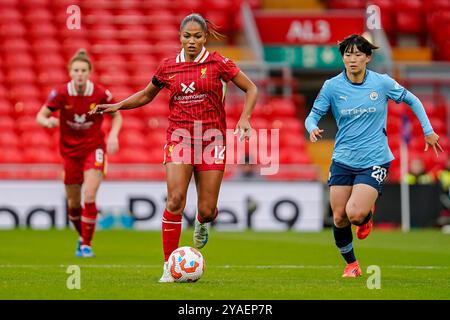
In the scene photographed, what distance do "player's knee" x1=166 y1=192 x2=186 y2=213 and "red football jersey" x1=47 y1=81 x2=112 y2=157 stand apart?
4066 millimetres

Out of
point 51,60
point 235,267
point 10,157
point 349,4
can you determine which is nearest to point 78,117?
point 235,267

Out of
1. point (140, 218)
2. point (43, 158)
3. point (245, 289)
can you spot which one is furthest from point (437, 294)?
point (43, 158)

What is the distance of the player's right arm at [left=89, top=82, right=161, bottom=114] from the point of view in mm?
9805

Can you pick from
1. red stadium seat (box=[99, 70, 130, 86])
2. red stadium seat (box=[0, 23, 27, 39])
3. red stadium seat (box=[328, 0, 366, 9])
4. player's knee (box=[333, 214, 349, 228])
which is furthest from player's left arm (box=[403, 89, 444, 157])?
red stadium seat (box=[328, 0, 366, 9])

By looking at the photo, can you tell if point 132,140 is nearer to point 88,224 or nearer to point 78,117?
point 78,117

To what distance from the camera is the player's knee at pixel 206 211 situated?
9.88 meters

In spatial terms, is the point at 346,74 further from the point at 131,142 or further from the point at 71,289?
the point at 131,142

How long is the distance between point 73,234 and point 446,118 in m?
12.0

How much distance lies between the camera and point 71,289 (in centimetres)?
848

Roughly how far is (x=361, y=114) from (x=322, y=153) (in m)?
16.3

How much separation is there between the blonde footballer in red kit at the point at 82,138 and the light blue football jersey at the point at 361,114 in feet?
12.9

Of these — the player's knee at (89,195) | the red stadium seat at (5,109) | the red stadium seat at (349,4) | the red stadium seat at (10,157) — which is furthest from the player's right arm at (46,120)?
the red stadium seat at (349,4)

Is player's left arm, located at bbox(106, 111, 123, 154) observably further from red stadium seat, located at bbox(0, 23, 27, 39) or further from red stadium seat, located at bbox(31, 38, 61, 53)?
red stadium seat, located at bbox(0, 23, 27, 39)

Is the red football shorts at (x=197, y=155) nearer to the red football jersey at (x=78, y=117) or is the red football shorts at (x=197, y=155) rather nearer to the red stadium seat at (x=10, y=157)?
the red football jersey at (x=78, y=117)
